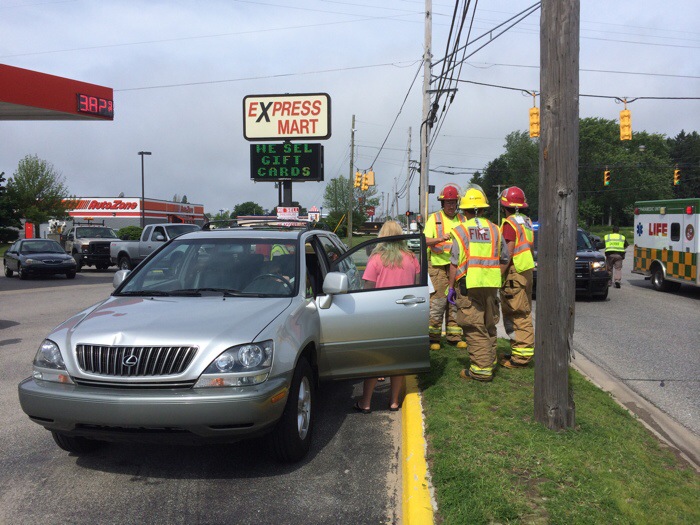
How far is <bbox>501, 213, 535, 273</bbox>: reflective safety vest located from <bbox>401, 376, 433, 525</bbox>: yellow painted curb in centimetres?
192

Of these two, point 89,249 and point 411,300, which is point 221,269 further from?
point 89,249

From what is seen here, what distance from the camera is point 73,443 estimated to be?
173 inches

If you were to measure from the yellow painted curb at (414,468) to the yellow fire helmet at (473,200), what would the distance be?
1990mm

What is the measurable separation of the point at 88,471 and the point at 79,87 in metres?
19.7

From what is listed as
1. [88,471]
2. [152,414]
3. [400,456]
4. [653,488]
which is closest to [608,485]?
A: [653,488]

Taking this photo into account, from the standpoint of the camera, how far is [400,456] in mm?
4648

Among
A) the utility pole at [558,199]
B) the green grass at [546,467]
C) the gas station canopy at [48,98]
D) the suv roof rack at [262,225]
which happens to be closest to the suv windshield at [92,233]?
the gas station canopy at [48,98]

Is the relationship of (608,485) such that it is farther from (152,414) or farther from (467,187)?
(467,187)

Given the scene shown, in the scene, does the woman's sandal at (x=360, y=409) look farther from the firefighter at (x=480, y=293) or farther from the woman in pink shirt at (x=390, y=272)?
the firefighter at (x=480, y=293)

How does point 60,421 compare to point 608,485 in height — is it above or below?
above

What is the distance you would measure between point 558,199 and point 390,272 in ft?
5.67

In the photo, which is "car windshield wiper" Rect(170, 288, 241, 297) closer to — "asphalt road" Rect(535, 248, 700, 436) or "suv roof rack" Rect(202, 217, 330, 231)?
"suv roof rack" Rect(202, 217, 330, 231)

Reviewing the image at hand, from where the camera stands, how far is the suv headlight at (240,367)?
3.76m

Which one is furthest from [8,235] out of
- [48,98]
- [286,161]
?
[286,161]
